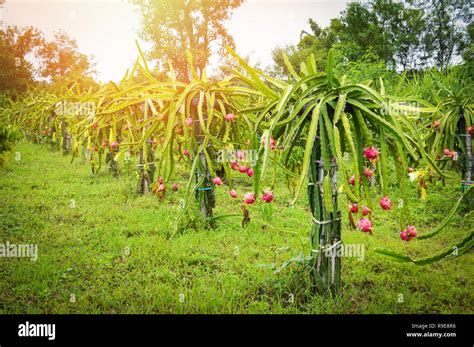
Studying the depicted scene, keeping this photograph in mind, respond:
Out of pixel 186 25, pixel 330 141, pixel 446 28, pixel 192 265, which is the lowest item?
pixel 192 265

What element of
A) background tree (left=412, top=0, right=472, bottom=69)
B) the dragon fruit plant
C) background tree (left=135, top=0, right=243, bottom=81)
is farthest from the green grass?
background tree (left=135, top=0, right=243, bottom=81)

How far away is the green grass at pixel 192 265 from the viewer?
1.70 metres

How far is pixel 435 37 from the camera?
3.01 meters

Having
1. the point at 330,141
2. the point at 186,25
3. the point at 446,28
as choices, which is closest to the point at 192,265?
the point at 330,141

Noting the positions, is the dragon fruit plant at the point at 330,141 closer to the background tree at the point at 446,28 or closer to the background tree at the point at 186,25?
the background tree at the point at 446,28

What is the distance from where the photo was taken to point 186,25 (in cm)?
589

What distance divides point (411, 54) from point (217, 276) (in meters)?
3.02

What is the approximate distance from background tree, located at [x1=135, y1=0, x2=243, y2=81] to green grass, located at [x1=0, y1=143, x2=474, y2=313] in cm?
270

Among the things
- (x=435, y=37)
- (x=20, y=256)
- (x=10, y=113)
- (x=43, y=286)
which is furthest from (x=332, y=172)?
(x=10, y=113)

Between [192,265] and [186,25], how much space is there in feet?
16.0

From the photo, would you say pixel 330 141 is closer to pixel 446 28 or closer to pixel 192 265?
pixel 192 265

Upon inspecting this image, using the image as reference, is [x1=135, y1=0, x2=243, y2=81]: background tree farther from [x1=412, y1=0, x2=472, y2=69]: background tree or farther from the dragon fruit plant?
the dragon fruit plant

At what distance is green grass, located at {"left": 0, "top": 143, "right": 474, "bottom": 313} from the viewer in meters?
1.70

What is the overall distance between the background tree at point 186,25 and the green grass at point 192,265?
2.70 metres
